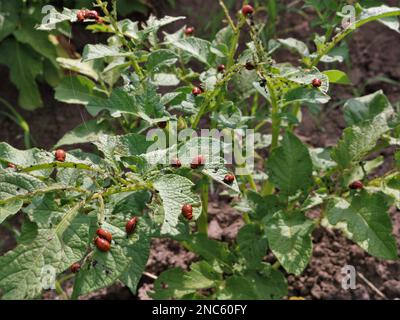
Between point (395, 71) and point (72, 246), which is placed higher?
point (72, 246)

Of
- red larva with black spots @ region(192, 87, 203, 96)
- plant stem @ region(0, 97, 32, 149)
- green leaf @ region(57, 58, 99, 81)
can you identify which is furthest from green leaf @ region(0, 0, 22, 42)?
red larva with black spots @ region(192, 87, 203, 96)

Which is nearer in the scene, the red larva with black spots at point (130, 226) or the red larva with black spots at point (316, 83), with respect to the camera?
the red larva with black spots at point (130, 226)

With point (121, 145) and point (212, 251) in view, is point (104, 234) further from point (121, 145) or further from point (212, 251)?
point (212, 251)

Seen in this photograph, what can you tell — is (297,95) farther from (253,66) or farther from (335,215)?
(335,215)

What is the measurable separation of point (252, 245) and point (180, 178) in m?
0.62

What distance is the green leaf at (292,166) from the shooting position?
5.62 feet

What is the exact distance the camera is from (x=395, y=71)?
274cm

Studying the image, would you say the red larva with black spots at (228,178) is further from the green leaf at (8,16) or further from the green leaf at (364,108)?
the green leaf at (8,16)

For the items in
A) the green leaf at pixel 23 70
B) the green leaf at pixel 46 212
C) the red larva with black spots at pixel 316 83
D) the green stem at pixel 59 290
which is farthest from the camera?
the green leaf at pixel 23 70

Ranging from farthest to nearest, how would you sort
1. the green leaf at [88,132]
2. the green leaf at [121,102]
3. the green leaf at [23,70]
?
the green leaf at [23,70]
the green leaf at [88,132]
the green leaf at [121,102]

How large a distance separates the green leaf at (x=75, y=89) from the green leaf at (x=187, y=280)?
2.34 ft

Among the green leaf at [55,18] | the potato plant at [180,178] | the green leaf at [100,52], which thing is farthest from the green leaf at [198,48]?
the green leaf at [55,18]

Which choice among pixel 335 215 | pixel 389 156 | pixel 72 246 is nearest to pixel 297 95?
pixel 335 215
